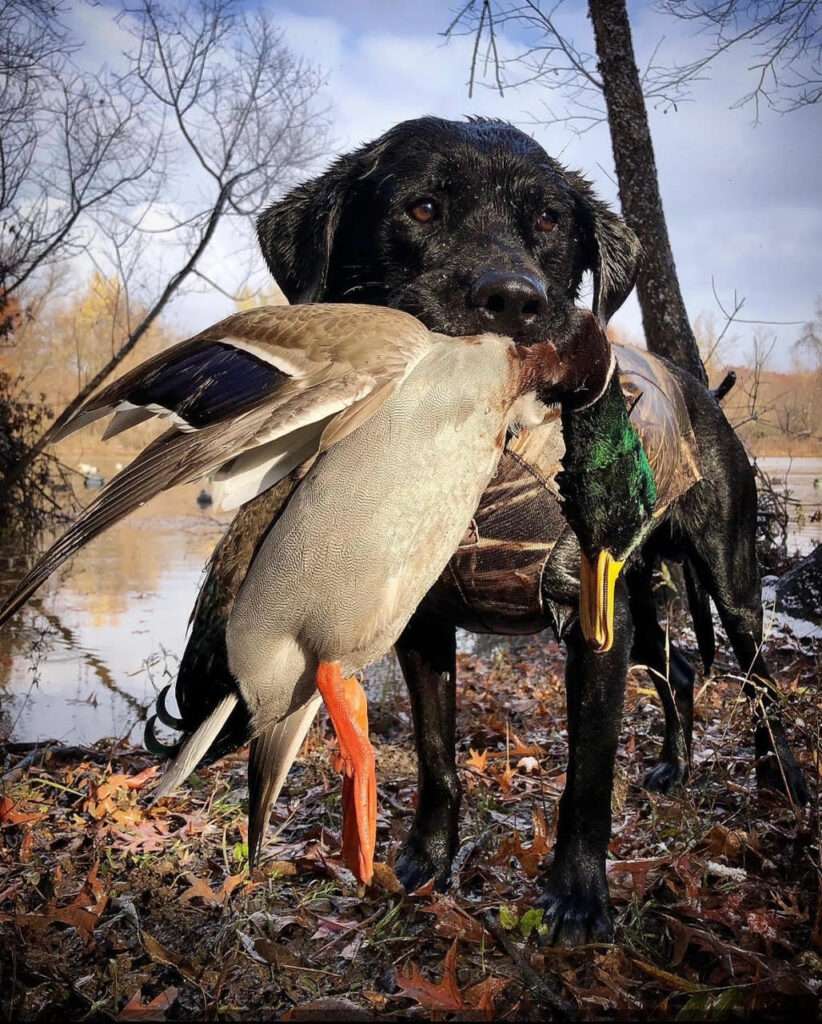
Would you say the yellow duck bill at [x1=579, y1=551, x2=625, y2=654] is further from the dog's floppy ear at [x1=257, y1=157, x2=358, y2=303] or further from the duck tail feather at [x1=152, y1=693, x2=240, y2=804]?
the dog's floppy ear at [x1=257, y1=157, x2=358, y2=303]

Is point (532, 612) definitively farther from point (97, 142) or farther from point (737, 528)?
point (97, 142)

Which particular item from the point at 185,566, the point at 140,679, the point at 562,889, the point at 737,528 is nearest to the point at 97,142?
the point at 185,566

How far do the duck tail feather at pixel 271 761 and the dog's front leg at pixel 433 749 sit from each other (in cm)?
72

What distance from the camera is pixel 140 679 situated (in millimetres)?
6113

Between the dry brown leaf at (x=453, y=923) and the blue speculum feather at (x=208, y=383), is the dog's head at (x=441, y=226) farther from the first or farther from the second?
the dry brown leaf at (x=453, y=923)

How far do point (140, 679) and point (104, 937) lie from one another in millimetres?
3907

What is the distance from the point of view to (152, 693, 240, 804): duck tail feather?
5.99ft

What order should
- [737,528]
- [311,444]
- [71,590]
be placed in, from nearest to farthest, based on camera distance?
[311,444] < [737,528] < [71,590]

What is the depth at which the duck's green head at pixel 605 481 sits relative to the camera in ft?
6.06

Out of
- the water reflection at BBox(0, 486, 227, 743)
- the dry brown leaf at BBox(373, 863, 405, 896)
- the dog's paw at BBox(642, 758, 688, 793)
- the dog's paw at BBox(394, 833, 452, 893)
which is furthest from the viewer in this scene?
the water reflection at BBox(0, 486, 227, 743)

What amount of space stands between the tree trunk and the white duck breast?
221 inches

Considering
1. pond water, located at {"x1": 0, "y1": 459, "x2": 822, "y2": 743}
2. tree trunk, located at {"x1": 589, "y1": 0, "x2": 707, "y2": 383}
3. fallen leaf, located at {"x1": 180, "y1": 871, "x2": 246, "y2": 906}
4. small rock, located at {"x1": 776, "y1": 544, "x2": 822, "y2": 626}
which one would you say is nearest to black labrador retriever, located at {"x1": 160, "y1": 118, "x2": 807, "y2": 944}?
fallen leaf, located at {"x1": 180, "y1": 871, "x2": 246, "y2": 906}

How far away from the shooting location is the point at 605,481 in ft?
6.09

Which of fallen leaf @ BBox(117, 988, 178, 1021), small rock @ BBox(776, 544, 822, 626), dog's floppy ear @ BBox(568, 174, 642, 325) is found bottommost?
fallen leaf @ BBox(117, 988, 178, 1021)
